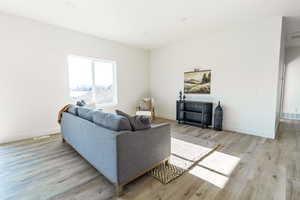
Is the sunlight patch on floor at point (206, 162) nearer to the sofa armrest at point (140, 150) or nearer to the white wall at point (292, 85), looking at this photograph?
the sofa armrest at point (140, 150)

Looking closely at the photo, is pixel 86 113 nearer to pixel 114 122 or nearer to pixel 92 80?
pixel 114 122

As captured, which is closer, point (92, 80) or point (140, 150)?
point (140, 150)

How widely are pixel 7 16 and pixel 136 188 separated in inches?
166

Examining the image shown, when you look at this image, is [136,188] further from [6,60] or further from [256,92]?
Result: [6,60]

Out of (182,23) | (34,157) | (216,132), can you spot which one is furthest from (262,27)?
(34,157)

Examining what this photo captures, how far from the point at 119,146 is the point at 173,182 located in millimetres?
876

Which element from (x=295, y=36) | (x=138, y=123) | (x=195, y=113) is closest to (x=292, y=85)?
(x=295, y=36)

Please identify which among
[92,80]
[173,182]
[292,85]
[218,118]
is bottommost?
[173,182]

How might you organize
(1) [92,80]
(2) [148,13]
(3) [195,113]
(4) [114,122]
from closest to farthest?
1. (4) [114,122]
2. (2) [148,13]
3. (3) [195,113]
4. (1) [92,80]

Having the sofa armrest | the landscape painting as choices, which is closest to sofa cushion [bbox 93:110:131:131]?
the sofa armrest

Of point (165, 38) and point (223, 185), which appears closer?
point (223, 185)

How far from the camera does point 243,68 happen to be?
354cm

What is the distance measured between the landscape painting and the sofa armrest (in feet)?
8.90

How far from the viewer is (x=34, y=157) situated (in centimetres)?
240
